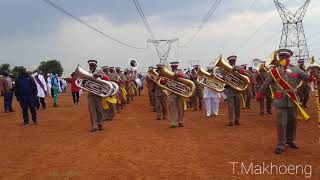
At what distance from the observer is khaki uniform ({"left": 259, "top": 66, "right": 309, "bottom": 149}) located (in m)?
10.1

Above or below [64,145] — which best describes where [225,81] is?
above

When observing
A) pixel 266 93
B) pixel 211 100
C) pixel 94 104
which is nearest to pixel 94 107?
pixel 94 104

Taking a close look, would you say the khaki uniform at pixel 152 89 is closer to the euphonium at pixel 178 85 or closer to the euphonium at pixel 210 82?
the euphonium at pixel 210 82

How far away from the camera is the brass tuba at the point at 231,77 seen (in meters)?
14.8

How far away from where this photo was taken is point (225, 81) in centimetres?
1493

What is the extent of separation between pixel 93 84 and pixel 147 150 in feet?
13.1

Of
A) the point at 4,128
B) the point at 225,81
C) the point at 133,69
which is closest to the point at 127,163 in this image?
the point at 225,81

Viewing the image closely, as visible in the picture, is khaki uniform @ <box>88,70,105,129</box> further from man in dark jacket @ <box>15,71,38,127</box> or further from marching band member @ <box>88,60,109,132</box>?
man in dark jacket @ <box>15,71,38,127</box>

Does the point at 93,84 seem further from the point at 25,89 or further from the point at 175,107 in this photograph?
the point at 25,89

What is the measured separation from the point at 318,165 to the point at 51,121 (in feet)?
38.9

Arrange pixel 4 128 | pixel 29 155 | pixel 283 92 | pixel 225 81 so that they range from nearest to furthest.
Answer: pixel 283 92, pixel 29 155, pixel 225 81, pixel 4 128

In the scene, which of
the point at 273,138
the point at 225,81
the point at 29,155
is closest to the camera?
the point at 29,155

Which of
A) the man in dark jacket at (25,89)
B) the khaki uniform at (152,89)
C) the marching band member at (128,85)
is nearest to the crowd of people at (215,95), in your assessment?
the man in dark jacket at (25,89)

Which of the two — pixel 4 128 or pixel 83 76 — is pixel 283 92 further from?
pixel 4 128
